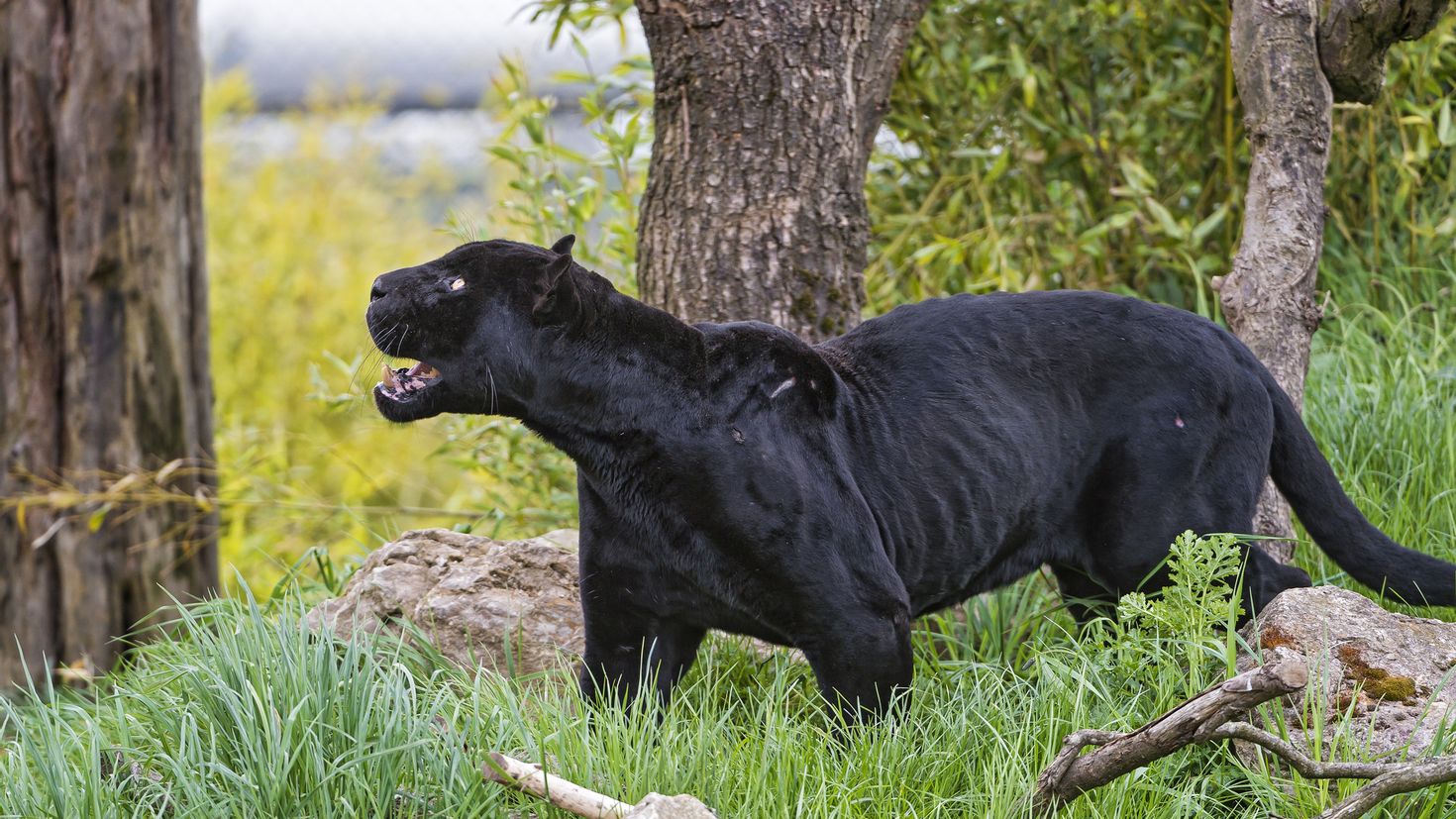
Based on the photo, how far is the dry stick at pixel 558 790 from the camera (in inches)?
88.7

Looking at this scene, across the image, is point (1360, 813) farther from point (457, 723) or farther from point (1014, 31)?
point (1014, 31)

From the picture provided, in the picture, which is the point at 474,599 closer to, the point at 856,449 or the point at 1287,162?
the point at 856,449

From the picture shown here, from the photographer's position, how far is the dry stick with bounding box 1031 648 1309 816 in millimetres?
2109

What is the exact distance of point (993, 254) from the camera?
4969mm

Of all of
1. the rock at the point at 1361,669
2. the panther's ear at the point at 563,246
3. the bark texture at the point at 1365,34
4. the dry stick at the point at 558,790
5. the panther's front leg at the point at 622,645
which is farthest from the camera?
the bark texture at the point at 1365,34

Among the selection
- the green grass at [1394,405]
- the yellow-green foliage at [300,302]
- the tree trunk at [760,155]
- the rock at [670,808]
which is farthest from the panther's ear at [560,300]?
the yellow-green foliage at [300,302]

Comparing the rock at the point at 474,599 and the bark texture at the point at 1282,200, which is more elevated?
the bark texture at the point at 1282,200

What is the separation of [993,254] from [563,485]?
180 cm

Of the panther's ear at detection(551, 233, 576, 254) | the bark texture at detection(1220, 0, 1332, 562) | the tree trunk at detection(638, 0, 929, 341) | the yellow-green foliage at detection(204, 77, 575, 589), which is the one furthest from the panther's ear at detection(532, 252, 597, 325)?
the yellow-green foliage at detection(204, 77, 575, 589)

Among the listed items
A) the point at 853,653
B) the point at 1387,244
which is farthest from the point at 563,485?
the point at 1387,244

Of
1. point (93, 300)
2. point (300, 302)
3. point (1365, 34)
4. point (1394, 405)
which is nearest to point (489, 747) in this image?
point (1365, 34)

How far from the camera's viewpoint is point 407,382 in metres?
2.88

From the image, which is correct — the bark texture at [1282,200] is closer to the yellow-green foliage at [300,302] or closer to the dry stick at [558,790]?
the dry stick at [558,790]

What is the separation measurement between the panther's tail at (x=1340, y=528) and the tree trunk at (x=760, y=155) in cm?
121
